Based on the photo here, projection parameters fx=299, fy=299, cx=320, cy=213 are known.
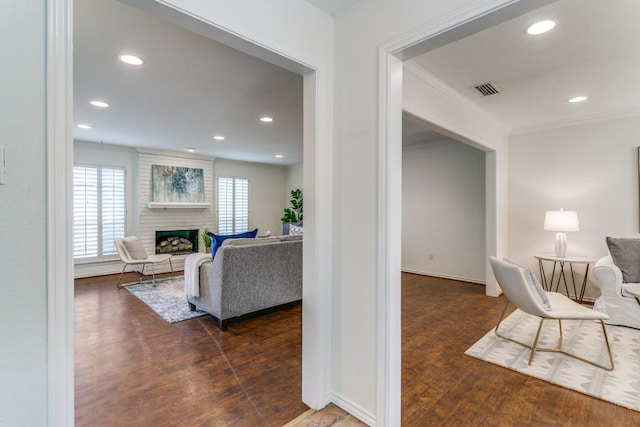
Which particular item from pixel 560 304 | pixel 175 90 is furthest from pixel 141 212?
pixel 560 304

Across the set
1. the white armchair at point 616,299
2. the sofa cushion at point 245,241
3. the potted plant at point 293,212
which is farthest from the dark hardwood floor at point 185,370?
the potted plant at point 293,212

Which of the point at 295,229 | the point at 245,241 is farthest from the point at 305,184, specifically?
the point at 295,229

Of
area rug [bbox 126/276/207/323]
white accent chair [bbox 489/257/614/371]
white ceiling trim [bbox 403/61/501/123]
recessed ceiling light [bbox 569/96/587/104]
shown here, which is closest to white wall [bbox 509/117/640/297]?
recessed ceiling light [bbox 569/96/587/104]

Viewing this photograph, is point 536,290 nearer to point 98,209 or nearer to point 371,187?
point 371,187

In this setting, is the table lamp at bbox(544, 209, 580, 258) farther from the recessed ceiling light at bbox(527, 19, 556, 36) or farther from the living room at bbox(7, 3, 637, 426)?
the recessed ceiling light at bbox(527, 19, 556, 36)

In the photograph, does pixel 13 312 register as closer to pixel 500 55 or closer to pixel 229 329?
pixel 229 329

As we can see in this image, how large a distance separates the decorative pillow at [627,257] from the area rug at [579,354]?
0.57m

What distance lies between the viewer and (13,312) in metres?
0.93

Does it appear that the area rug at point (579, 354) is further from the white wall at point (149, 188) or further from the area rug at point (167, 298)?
the white wall at point (149, 188)

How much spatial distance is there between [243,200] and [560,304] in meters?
6.72

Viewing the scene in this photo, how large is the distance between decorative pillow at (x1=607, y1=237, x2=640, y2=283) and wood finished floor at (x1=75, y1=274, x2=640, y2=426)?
1.47 metres


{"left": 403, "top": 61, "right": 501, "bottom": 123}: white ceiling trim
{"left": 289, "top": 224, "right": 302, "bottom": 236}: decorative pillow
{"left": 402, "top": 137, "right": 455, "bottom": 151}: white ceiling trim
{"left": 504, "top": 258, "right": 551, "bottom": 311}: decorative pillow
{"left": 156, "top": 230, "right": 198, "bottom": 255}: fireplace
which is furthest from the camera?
{"left": 289, "top": 224, "right": 302, "bottom": 236}: decorative pillow

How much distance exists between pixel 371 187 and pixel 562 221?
356 centimetres

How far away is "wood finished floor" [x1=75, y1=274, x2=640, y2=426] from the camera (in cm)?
182
